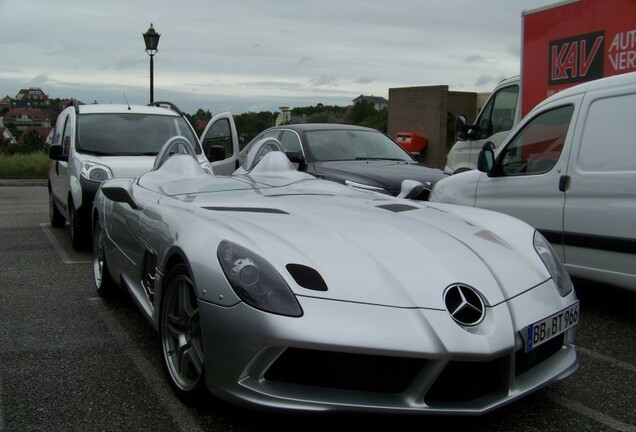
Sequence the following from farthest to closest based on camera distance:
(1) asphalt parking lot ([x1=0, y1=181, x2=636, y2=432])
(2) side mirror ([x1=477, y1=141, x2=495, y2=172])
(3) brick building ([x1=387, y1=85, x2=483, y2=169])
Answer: (3) brick building ([x1=387, y1=85, x2=483, y2=169]) < (2) side mirror ([x1=477, y1=141, x2=495, y2=172]) < (1) asphalt parking lot ([x1=0, y1=181, x2=636, y2=432])

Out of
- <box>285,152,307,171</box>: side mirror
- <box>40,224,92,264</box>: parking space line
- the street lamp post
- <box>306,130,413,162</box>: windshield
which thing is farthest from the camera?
the street lamp post

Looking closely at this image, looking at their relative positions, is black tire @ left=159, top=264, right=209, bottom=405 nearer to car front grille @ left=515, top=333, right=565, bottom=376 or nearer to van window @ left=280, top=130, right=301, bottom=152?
car front grille @ left=515, top=333, right=565, bottom=376

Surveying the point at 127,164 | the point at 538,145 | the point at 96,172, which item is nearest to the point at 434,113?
the point at 127,164

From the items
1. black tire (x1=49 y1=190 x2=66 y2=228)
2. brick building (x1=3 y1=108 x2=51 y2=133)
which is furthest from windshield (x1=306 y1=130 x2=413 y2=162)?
brick building (x1=3 y1=108 x2=51 y2=133)

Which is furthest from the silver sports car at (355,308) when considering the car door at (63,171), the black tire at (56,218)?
the black tire at (56,218)

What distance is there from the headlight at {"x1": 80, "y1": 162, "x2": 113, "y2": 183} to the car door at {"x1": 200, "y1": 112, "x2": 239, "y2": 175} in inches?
87.2

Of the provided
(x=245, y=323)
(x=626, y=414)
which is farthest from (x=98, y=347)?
(x=626, y=414)

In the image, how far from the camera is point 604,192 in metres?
4.60

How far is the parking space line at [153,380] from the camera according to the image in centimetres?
293

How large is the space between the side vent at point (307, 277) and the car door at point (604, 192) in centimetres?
263

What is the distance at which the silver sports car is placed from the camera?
2500mm

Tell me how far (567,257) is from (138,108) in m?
6.06

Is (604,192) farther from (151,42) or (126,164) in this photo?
(151,42)

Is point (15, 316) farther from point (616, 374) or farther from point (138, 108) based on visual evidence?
point (138, 108)
